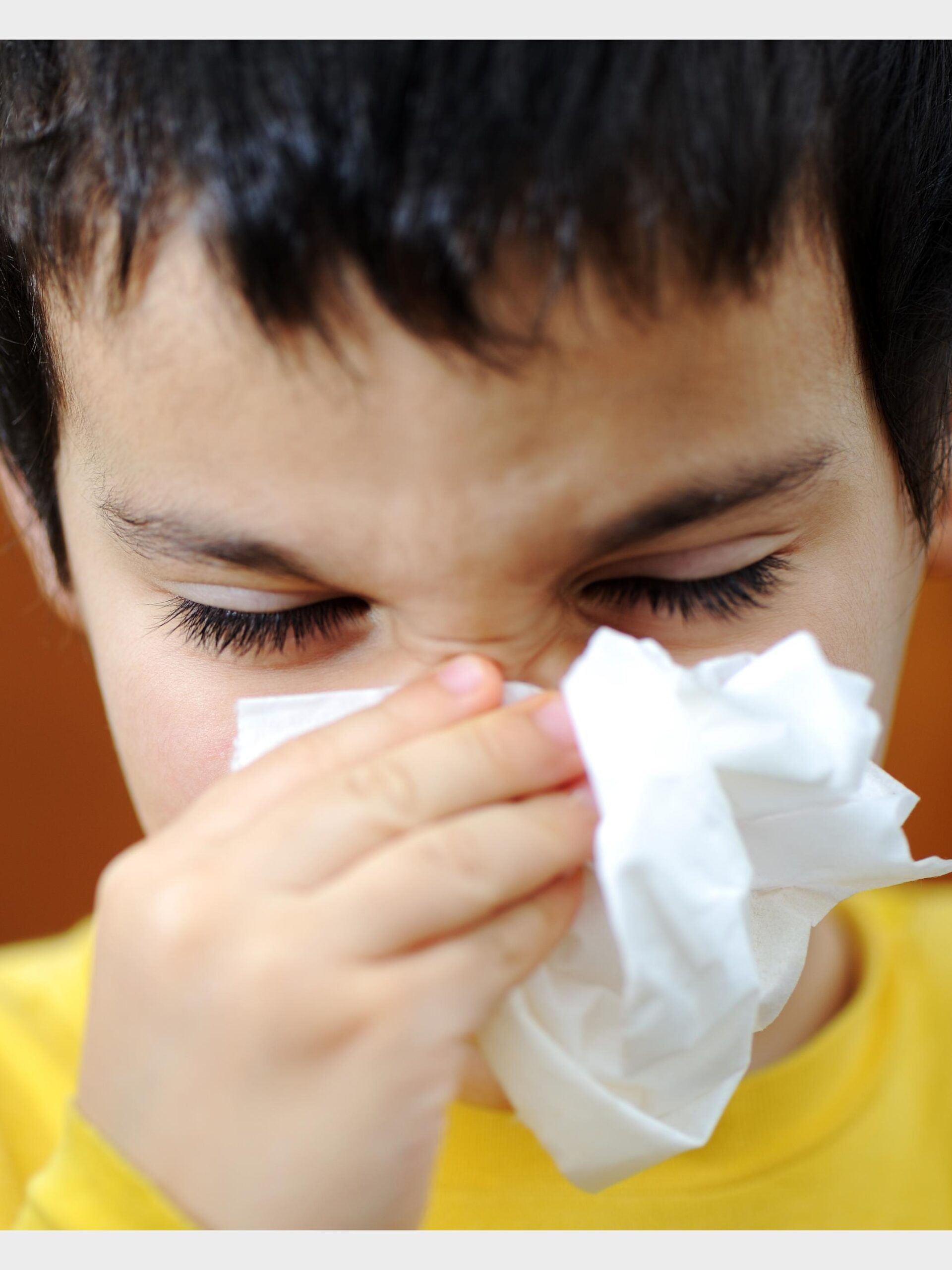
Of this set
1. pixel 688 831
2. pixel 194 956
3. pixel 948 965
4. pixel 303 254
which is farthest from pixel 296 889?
pixel 948 965

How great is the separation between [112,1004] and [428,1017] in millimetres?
160

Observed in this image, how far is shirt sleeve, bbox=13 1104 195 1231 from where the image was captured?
60 cm

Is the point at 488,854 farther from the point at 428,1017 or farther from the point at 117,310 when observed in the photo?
the point at 117,310

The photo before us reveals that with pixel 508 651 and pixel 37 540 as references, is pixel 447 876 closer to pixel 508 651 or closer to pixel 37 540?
pixel 508 651

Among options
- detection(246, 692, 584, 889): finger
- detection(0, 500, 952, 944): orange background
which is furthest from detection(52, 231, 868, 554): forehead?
detection(0, 500, 952, 944): orange background

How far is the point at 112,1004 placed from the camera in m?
0.61

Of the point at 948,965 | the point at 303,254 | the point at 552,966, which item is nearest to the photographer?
the point at 303,254

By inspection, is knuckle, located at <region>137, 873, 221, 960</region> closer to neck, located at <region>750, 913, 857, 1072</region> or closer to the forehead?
the forehead

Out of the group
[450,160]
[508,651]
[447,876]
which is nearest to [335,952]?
[447,876]

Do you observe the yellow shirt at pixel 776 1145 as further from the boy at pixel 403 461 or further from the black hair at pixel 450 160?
the black hair at pixel 450 160

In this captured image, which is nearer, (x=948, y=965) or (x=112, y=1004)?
(x=112, y=1004)

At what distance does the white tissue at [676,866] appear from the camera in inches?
22.6

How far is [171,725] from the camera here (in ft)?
2.38


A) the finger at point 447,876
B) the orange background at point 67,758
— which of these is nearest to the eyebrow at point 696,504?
the finger at point 447,876
